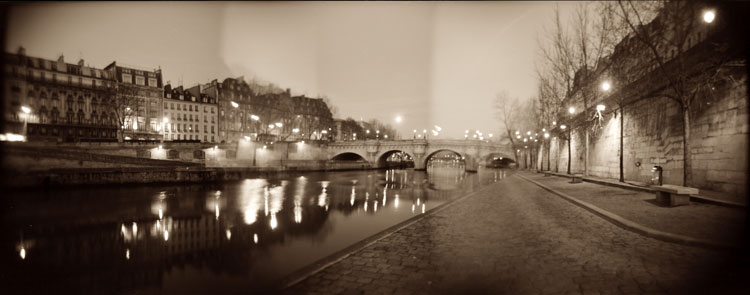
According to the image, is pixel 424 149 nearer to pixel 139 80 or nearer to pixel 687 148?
pixel 687 148

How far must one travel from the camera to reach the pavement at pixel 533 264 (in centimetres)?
465

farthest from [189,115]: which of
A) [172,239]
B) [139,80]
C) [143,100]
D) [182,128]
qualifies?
[172,239]

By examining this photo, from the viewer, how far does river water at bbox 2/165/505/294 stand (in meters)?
7.36

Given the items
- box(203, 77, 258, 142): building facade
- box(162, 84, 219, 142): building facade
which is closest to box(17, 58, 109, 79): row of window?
box(162, 84, 219, 142): building facade

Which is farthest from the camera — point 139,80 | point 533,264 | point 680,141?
point 139,80

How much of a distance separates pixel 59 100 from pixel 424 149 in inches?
2347

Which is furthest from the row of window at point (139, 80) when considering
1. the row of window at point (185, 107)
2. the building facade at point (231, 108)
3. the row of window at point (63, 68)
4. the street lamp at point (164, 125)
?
the building facade at point (231, 108)

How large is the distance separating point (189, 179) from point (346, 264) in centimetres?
2989

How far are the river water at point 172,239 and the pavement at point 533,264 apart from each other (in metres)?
1.56

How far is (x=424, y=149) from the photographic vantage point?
60250 millimetres

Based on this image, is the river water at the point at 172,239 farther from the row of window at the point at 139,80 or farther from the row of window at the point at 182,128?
the row of window at the point at 139,80

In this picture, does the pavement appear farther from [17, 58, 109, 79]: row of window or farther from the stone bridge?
[17, 58, 109, 79]: row of window

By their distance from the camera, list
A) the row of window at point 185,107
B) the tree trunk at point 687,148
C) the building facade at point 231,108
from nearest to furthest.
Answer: the tree trunk at point 687,148, the row of window at point 185,107, the building facade at point 231,108

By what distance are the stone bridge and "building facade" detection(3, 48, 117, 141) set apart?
37847 mm
